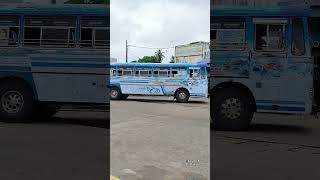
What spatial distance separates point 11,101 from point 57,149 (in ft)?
5.71

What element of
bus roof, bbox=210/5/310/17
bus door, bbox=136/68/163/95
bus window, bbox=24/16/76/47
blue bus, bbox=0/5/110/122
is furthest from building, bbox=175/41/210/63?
bus door, bbox=136/68/163/95

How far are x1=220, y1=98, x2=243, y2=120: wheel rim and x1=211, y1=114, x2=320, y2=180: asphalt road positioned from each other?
339mm

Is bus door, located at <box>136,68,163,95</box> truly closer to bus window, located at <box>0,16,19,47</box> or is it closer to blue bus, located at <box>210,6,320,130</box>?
bus window, located at <box>0,16,19,47</box>

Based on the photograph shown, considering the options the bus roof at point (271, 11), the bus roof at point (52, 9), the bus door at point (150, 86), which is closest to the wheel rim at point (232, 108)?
the bus roof at point (271, 11)

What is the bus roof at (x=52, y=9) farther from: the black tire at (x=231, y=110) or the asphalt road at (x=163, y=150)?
the black tire at (x=231, y=110)

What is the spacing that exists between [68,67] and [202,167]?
2.49m

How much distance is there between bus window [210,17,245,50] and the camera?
438cm

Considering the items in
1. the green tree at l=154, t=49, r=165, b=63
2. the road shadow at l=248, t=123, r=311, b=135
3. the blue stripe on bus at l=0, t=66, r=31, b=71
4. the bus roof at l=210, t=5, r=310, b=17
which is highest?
the bus roof at l=210, t=5, r=310, b=17

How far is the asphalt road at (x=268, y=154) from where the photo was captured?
411 cm

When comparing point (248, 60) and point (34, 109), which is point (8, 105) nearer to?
point (34, 109)

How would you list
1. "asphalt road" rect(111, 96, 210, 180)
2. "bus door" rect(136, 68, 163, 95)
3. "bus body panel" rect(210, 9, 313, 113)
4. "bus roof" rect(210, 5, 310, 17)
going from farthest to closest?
"bus door" rect(136, 68, 163, 95) < "bus body panel" rect(210, 9, 313, 113) < "bus roof" rect(210, 5, 310, 17) < "asphalt road" rect(111, 96, 210, 180)

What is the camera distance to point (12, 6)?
17.6ft

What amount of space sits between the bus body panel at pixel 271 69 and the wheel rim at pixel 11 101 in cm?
247

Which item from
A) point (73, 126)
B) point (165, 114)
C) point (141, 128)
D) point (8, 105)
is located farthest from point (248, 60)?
point (8, 105)
